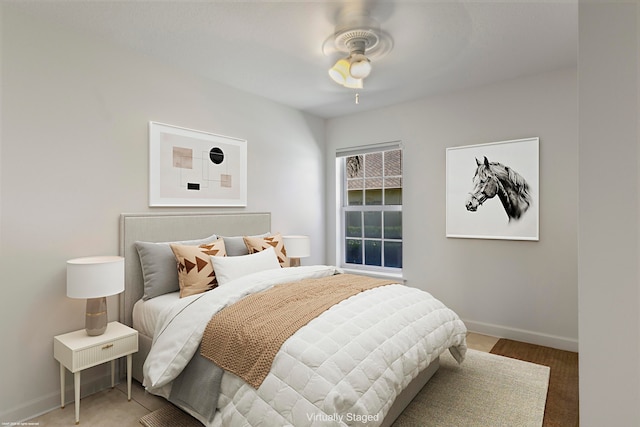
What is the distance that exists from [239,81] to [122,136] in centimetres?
125

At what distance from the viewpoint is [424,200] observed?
3.96m

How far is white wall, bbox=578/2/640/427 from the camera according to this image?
27.6 inches

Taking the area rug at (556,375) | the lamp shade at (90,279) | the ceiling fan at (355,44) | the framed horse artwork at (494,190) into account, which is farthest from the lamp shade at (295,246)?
the area rug at (556,375)

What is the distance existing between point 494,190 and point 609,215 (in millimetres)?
3025

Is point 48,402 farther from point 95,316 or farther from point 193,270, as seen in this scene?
point 193,270

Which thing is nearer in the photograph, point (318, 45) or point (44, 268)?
point (44, 268)

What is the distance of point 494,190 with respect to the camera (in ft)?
11.5

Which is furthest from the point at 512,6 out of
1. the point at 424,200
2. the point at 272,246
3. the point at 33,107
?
the point at 33,107

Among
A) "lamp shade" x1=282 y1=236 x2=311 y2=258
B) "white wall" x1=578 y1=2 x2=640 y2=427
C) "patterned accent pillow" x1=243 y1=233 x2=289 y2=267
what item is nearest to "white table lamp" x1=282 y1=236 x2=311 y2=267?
"lamp shade" x1=282 y1=236 x2=311 y2=258

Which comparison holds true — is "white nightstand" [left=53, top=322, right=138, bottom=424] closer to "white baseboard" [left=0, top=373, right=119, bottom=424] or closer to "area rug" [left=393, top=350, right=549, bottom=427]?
"white baseboard" [left=0, top=373, right=119, bottom=424]

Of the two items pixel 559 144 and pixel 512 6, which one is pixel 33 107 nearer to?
pixel 512 6

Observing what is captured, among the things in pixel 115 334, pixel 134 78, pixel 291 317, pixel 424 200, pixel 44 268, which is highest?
pixel 134 78

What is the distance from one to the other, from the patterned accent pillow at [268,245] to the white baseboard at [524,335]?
2084 millimetres

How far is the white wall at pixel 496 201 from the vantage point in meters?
3.14
